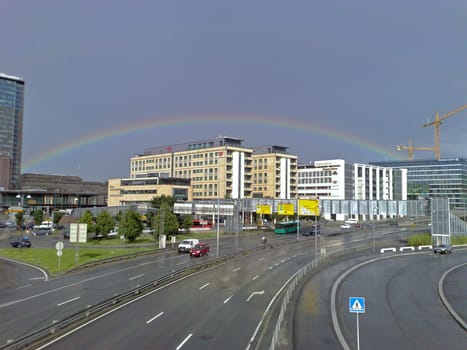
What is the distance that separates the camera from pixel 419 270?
53562 mm

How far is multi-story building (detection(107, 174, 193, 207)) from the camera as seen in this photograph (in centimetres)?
16725

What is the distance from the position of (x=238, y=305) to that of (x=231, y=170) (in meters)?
156

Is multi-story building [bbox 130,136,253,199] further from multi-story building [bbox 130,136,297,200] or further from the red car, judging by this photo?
the red car

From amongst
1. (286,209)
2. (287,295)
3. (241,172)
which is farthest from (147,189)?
(287,295)

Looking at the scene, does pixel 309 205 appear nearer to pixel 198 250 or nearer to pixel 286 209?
pixel 286 209

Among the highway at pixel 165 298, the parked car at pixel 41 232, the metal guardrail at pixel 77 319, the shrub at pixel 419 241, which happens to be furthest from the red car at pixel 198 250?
the parked car at pixel 41 232

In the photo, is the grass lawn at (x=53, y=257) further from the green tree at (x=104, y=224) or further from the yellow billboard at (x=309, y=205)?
the yellow billboard at (x=309, y=205)

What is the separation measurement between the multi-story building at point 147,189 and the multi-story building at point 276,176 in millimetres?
35157

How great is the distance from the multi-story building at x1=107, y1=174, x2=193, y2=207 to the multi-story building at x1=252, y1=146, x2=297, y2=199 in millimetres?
35157

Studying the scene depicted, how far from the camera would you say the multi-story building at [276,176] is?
194 meters

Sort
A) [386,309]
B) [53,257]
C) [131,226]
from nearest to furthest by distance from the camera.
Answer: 1. [386,309]
2. [53,257]
3. [131,226]

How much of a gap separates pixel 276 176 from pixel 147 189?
5637 centimetres

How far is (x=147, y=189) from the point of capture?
171625 mm

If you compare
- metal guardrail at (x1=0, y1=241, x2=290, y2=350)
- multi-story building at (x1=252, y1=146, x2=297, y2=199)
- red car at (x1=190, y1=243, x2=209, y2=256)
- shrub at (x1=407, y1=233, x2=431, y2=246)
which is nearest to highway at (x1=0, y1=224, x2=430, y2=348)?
metal guardrail at (x1=0, y1=241, x2=290, y2=350)
